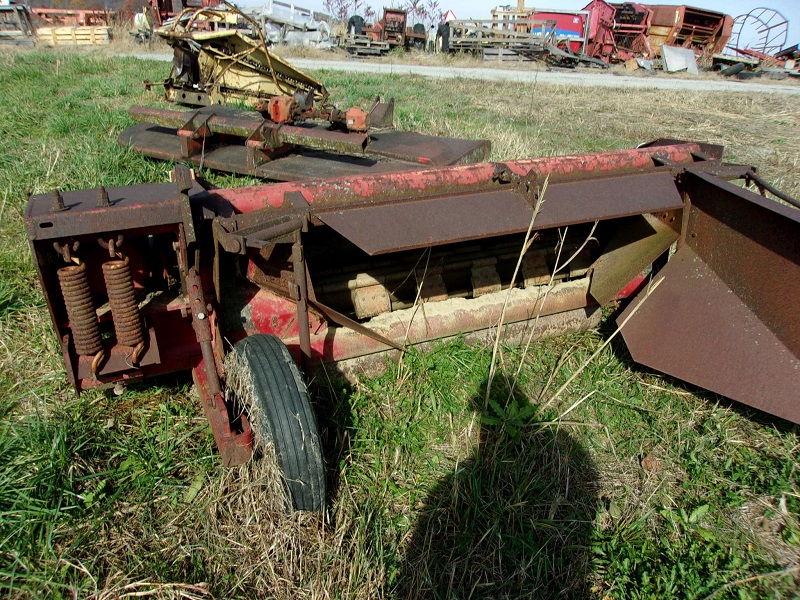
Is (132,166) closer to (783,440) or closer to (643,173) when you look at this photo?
(643,173)

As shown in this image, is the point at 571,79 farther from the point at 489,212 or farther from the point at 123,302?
the point at 123,302

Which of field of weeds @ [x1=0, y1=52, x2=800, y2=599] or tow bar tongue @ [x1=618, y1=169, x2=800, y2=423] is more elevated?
tow bar tongue @ [x1=618, y1=169, x2=800, y2=423]

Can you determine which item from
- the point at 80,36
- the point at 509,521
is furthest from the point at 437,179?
the point at 80,36

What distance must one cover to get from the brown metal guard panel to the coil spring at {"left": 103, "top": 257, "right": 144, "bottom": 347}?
29.8 inches

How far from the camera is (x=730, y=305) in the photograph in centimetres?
273

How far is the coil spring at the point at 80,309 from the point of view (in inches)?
79.7

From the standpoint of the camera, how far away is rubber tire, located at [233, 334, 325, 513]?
2018 millimetres

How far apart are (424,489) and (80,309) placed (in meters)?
1.49

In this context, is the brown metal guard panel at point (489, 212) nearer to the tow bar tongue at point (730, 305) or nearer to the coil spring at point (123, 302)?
the tow bar tongue at point (730, 305)

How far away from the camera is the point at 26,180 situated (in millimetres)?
4504

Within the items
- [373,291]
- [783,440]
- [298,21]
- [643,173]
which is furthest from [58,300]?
[298,21]

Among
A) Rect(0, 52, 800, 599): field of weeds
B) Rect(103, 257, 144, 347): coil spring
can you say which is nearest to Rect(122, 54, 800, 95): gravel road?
Rect(0, 52, 800, 599): field of weeds

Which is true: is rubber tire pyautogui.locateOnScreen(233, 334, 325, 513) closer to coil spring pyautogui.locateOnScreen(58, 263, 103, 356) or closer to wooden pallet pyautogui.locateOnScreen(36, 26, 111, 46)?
coil spring pyautogui.locateOnScreen(58, 263, 103, 356)

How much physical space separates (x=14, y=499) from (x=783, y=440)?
10.4ft
